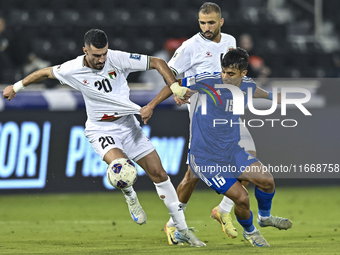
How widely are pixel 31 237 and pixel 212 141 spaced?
266 centimetres

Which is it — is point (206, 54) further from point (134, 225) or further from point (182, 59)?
point (134, 225)

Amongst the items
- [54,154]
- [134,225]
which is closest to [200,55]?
[134,225]

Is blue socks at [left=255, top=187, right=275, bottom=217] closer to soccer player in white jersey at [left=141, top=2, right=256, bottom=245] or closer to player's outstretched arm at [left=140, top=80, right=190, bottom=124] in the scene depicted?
soccer player in white jersey at [left=141, top=2, right=256, bottom=245]

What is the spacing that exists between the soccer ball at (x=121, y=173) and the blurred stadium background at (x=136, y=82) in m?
4.19

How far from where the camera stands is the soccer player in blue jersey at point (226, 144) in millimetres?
6441

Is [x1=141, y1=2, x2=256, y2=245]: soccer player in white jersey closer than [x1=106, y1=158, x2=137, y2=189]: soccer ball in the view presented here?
No

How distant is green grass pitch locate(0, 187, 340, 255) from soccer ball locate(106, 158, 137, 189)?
2.32 ft

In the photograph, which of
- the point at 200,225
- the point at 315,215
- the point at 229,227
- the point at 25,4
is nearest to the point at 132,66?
the point at 229,227

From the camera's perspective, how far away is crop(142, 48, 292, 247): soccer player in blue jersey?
21.1ft

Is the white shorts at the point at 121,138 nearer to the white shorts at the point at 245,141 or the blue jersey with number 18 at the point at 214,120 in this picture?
the blue jersey with number 18 at the point at 214,120

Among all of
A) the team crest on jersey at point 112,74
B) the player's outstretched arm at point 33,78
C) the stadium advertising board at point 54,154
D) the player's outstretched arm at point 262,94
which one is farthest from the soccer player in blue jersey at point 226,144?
the stadium advertising board at point 54,154

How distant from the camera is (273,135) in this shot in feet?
36.2

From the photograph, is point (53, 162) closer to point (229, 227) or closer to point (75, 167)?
point (75, 167)

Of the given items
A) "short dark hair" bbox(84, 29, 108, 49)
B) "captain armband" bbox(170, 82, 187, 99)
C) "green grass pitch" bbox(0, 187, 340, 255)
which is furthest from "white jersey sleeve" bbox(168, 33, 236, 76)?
"green grass pitch" bbox(0, 187, 340, 255)
